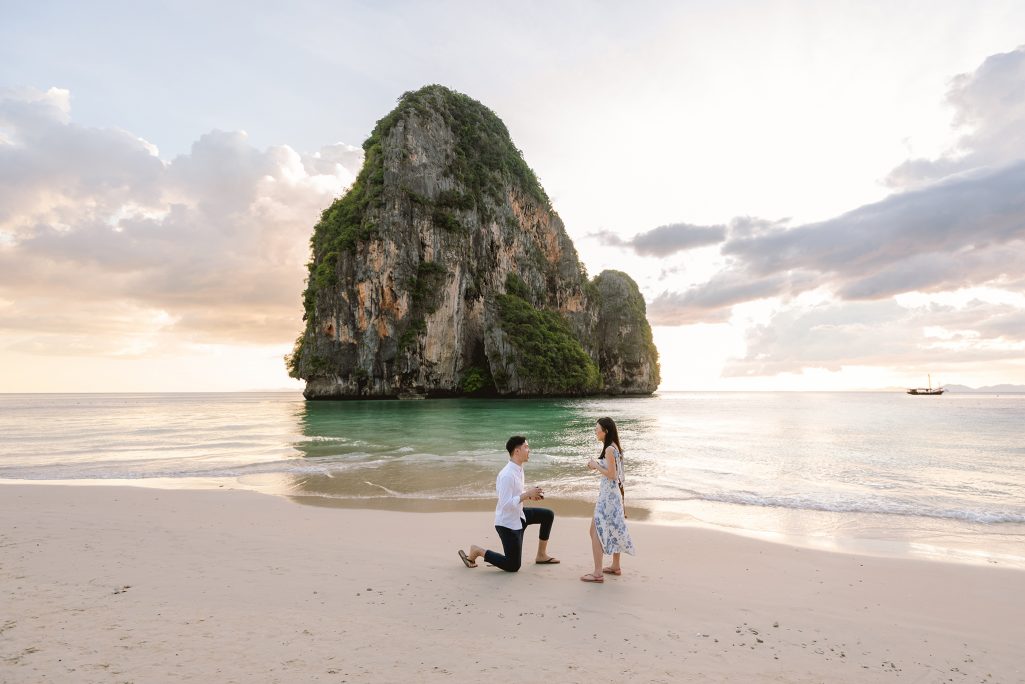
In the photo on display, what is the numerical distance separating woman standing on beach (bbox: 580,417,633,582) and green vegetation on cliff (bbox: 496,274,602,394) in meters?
58.6

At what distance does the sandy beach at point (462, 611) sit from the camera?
12.0ft

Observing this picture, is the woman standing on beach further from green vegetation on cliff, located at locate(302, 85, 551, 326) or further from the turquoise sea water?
green vegetation on cliff, located at locate(302, 85, 551, 326)

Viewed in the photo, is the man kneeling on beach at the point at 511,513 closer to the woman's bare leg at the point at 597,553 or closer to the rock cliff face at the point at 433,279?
the woman's bare leg at the point at 597,553

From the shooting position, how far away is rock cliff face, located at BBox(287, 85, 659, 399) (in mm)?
62781

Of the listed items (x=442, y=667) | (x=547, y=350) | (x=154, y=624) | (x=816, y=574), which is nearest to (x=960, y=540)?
(x=816, y=574)

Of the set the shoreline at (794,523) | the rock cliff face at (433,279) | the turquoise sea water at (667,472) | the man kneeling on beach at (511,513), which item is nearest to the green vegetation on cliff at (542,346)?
the rock cliff face at (433,279)

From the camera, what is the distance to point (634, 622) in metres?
4.49

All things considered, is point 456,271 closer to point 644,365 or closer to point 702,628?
point 644,365

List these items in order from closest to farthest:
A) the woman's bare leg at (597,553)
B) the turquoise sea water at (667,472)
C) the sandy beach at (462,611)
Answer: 1. the sandy beach at (462,611)
2. the woman's bare leg at (597,553)
3. the turquoise sea water at (667,472)

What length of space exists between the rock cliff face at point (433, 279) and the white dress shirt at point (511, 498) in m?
57.2

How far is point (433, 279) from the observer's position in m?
64.4

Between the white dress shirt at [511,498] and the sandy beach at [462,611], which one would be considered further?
the white dress shirt at [511,498]

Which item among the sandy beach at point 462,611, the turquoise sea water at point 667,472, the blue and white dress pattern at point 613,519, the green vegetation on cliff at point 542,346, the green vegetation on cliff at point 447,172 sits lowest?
the turquoise sea water at point 667,472

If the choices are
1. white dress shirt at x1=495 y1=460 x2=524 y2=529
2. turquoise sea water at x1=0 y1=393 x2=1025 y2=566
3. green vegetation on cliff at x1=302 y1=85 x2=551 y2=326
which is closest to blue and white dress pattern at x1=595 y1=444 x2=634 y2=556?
white dress shirt at x1=495 y1=460 x2=524 y2=529
